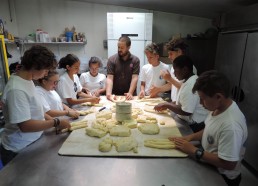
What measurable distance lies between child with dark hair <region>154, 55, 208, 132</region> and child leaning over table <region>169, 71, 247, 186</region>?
0.38 metres

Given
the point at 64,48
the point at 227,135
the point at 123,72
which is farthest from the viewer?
the point at 64,48

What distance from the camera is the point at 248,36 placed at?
2312mm

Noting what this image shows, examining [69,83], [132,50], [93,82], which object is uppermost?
[132,50]

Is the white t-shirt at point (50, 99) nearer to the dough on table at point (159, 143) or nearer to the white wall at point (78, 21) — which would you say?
the dough on table at point (159, 143)

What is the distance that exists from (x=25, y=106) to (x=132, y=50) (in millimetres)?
2887

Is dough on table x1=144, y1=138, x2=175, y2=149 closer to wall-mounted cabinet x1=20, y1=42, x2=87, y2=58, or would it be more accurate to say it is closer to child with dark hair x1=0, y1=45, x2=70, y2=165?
child with dark hair x1=0, y1=45, x2=70, y2=165

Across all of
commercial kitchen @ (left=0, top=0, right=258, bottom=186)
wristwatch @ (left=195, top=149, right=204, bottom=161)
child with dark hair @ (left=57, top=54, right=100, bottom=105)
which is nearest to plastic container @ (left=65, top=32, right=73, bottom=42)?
commercial kitchen @ (left=0, top=0, right=258, bottom=186)

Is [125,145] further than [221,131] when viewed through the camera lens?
Yes

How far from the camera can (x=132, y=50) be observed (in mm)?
3832

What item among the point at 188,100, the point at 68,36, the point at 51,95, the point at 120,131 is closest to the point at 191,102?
the point at 188,100

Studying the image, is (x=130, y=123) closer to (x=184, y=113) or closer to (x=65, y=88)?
(x=184, y=113)

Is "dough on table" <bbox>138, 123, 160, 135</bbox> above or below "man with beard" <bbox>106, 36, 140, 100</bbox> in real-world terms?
below

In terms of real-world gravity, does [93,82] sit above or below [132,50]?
below

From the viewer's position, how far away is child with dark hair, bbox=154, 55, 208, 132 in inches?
61.7
